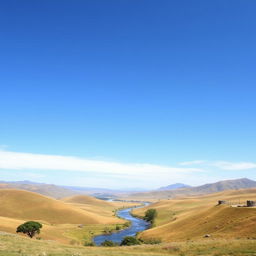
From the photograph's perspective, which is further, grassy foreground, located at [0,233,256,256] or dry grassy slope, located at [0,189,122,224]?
dry grassy slope, located at [0,189,122,224]

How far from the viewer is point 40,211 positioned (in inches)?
5723

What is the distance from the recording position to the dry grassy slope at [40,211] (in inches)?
5369

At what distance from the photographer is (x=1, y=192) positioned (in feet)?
588

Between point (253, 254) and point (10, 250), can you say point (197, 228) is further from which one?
point (10, 250)

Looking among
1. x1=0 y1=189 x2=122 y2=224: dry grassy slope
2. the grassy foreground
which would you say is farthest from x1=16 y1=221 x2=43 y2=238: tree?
x1=0 y1=189 x2=122 y2=224: dry grassy slope

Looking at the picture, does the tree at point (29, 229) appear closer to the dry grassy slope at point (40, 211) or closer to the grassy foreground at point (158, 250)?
the grassy foreground at point (158, 250)

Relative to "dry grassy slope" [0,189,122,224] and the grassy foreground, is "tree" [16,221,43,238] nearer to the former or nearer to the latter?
the grassy foreground

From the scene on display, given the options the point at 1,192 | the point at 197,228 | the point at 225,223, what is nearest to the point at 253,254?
the point at 225,223

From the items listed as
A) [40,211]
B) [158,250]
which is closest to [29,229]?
[158,250]

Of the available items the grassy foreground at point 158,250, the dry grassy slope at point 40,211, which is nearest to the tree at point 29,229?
the grassy foreground at point 158,250

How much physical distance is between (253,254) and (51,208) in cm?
13637

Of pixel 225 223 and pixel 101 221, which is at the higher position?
pixel 225 223

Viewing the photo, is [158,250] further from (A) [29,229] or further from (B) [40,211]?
(B) [40,211]

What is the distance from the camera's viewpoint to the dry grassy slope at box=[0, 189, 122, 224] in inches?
5369
